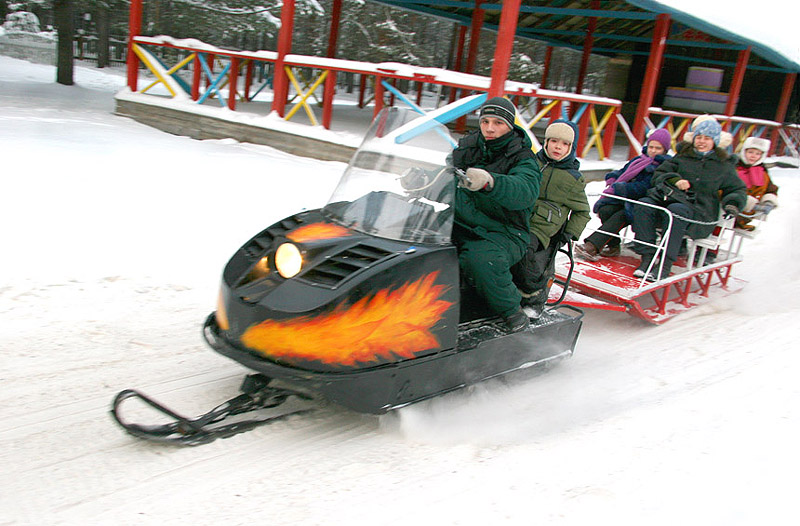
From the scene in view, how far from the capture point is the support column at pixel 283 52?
438 inches

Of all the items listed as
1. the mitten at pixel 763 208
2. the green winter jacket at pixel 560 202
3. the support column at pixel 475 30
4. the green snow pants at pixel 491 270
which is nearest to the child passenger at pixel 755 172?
the mitten at pixel 763 208

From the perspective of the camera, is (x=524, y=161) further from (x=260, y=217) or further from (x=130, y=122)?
(x=130, y=122)

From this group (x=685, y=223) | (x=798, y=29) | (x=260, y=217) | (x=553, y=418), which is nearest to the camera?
(x=553, y=418)

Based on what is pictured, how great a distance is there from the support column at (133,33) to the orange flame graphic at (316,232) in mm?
10777

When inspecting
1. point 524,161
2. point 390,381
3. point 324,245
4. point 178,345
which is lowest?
point 178,345

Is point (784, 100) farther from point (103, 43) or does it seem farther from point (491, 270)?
point (103, 43)

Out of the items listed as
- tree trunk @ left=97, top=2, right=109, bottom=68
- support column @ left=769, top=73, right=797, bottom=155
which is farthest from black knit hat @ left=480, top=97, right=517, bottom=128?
tree trunk @ left=97, top=2, right=109, bottom=68

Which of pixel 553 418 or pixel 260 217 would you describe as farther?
pixel 260 217

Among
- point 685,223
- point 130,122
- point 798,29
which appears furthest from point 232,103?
point 798,29

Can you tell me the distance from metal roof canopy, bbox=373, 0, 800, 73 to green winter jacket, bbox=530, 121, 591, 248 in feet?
27.2

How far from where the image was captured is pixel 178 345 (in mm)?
4102

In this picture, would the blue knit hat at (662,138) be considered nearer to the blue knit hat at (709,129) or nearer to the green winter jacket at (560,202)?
the blue knit hat at (709,129)

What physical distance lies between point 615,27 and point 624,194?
546 inches

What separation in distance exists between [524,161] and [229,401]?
207 cm
